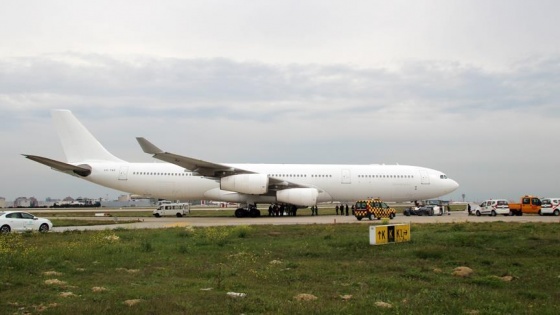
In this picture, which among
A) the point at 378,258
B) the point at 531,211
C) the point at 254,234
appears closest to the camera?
the point at 378,258

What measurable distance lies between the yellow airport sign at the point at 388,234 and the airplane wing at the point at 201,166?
21035mm

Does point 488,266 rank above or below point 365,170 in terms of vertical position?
below

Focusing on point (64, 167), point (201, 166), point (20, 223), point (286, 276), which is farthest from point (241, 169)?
point (286, 276)

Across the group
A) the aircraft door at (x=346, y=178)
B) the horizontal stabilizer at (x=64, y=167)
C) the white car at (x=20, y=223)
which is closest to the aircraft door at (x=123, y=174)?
the horizontal stabilizer at (x=64, y=167)

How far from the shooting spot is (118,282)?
11648 mm

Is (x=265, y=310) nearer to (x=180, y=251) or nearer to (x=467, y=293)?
(x=467, y=293)

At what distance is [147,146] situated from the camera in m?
36.9

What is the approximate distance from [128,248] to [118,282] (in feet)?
20.6

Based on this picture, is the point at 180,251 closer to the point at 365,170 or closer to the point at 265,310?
the point at 265,310

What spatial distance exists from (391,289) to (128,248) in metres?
9.90

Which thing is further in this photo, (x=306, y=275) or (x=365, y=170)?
(x=365, y=170)

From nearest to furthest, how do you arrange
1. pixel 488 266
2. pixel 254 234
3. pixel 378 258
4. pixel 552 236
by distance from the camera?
pixel 488 266 → pixel 378 258 → pixel 552 236 → pixel 254 234

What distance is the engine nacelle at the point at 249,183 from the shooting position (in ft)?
128

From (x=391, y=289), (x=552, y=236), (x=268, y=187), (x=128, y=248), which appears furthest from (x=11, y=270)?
(x=268, y=187)
